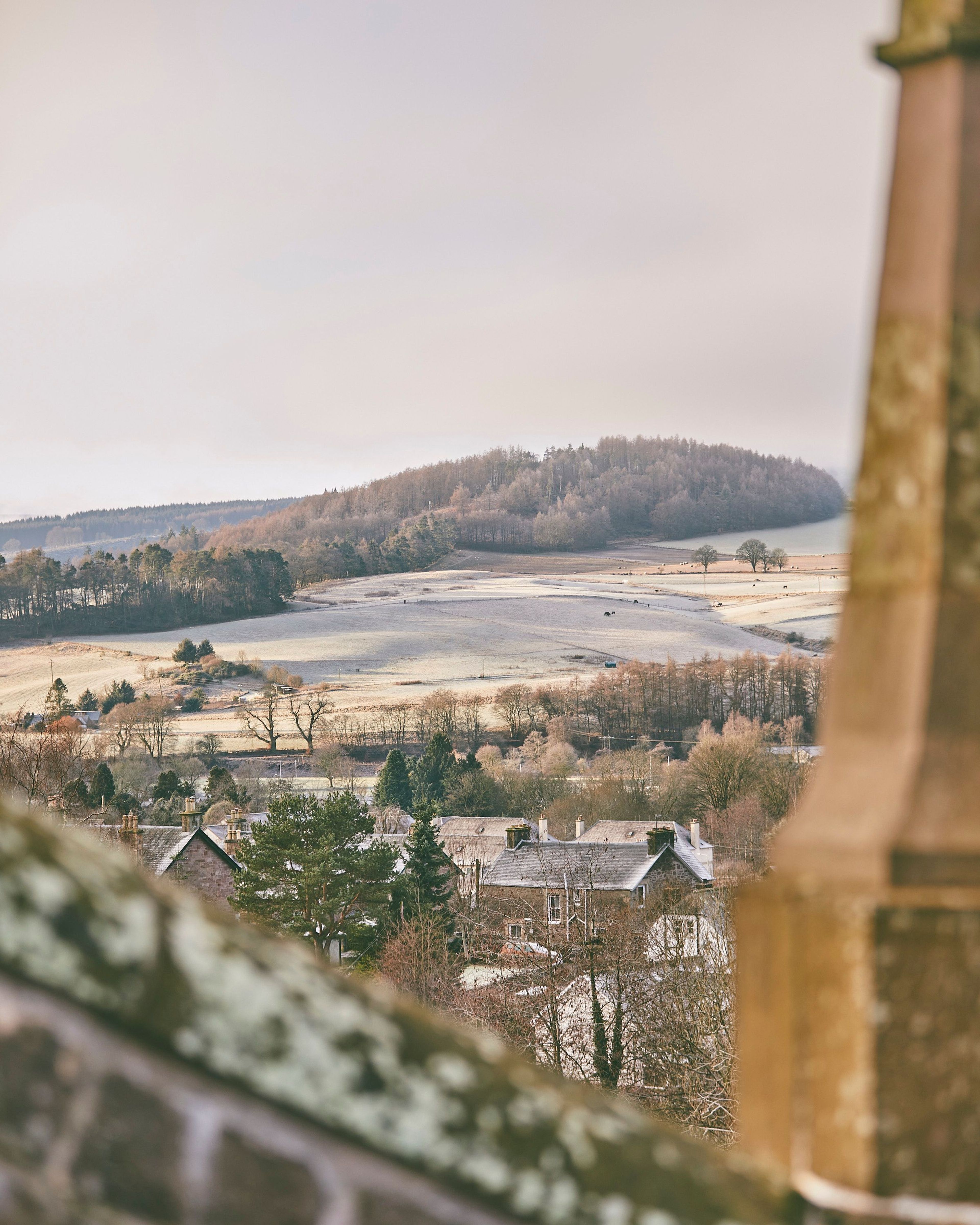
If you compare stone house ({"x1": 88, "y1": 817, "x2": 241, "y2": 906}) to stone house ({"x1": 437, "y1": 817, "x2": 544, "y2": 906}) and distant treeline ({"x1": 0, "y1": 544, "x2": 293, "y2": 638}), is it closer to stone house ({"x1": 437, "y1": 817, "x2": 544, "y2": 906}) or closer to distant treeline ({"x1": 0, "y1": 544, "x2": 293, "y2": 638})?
stone house ({"x1": 437, "y1": 817, "x2": 544, "y2": 906})

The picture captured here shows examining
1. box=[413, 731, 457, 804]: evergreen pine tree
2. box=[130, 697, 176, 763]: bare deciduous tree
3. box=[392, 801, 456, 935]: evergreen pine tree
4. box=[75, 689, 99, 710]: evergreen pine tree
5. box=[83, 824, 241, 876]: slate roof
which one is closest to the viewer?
box=[83, 824, 241, 876]: slate roof

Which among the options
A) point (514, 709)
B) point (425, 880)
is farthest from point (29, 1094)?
point (514, 709)

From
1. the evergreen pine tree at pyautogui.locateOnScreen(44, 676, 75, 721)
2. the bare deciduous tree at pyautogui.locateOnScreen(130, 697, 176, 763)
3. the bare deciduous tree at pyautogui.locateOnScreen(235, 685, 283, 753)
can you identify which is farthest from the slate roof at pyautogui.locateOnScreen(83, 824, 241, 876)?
the evergreen pine tree at pyautogui.locateOnScreen(44, 676, 75, 721)

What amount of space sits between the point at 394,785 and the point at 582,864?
1402 inches

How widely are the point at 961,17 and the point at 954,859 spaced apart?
3.54ft

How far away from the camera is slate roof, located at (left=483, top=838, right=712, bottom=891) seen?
52.2 m

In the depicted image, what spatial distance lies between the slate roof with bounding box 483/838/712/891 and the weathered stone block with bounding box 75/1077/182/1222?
49.6 m

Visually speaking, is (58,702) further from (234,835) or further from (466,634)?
(234,835)

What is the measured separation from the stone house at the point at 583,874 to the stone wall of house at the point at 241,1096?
42049 mm

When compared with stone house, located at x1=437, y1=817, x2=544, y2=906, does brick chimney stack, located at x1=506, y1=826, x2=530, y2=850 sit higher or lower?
higher

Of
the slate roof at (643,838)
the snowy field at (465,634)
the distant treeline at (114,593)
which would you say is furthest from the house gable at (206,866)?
the distant treeline at (114,593)

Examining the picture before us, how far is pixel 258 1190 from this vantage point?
3.78 ft

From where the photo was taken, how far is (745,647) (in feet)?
412

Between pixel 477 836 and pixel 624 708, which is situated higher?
pixel 624 708
